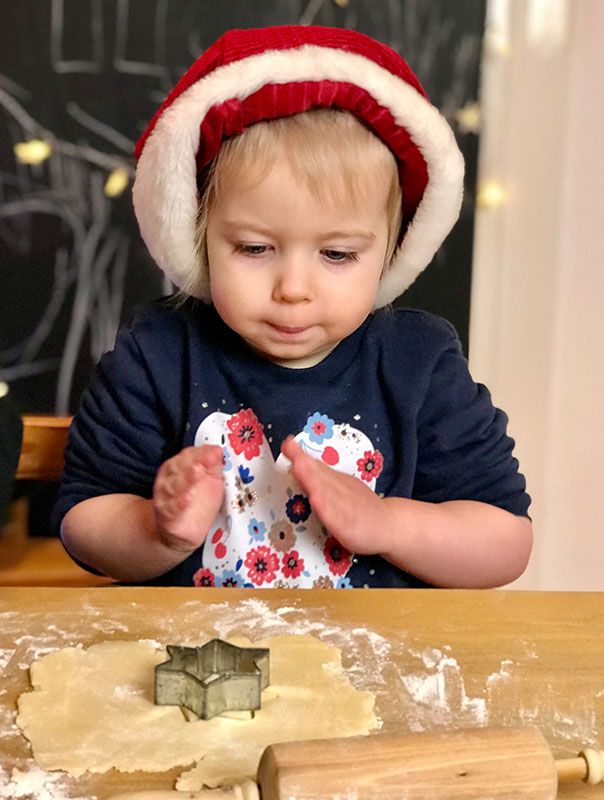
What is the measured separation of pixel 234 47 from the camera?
85 cm

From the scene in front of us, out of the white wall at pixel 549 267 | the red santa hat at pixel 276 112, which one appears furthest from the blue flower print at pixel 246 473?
the white wall at pixel 549 267

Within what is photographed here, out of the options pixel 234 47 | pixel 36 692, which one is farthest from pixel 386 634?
pixel 234 47

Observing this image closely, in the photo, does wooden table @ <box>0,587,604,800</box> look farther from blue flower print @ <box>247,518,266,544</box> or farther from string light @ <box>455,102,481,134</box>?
string light @ <box>455,102,481,134</box>

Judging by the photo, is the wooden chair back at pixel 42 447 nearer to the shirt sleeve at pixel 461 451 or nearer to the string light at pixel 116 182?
the shirt sleeve at pixel 461 451

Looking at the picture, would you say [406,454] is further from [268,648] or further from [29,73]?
[29,73]

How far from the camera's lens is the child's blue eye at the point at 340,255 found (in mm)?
855

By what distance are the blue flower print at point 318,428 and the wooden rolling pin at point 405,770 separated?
53 cm

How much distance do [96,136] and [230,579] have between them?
4.81 feet

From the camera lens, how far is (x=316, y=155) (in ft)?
2.72

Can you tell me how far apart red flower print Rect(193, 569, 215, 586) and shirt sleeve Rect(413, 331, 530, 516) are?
9.6 inches

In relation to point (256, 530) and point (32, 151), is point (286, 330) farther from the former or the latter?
point (32, 151)

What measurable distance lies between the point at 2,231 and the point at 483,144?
3.77ft

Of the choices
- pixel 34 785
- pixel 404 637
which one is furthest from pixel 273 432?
pixel 34 785

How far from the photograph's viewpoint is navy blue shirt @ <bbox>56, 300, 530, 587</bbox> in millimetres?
989
